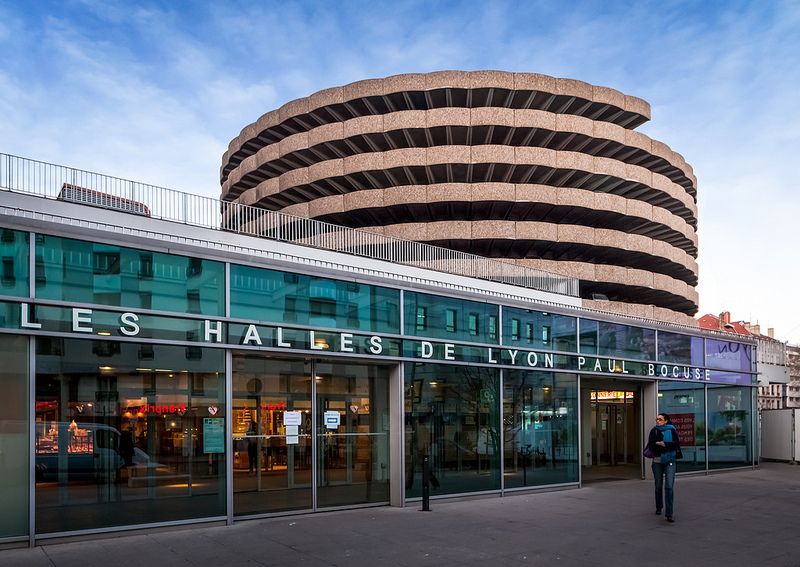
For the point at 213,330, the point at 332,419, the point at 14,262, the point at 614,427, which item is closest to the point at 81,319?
the point at 14,262

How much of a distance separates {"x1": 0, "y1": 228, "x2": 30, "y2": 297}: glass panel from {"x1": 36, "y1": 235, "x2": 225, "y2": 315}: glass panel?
0.19 meters

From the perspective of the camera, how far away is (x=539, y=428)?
20.1 metres

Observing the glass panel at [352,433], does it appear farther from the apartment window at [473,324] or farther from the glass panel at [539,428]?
the glass panel at [539,428]

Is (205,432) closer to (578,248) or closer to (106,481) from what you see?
(106,481)

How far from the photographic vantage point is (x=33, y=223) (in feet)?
38.8

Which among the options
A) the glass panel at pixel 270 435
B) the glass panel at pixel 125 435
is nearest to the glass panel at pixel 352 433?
the glass panel at pixel 270 435

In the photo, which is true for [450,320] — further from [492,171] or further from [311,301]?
[492,171]

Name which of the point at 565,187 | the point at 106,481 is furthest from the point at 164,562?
the point at 565,187

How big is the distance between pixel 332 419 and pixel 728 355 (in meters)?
18.2

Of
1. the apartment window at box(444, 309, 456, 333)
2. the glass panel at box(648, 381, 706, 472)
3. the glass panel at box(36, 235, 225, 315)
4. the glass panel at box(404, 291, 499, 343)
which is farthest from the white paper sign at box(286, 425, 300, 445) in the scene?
the glass panel at box(648, 381, 706, 472)

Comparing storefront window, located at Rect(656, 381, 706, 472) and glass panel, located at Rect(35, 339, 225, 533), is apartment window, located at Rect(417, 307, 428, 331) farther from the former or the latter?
storefront window, located at Rect(656, 381, 706, 472)

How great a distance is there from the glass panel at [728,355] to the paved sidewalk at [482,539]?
10136 mm

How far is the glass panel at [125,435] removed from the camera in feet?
39.1

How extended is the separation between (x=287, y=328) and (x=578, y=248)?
37612mm
